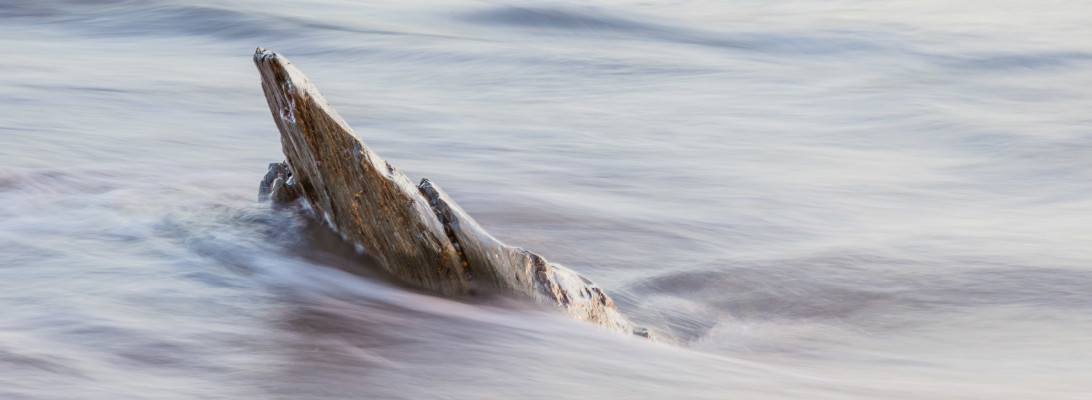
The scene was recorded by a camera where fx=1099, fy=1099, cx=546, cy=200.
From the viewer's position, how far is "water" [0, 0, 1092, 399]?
2.51 m

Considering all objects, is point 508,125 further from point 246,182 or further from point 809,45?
point 809,45

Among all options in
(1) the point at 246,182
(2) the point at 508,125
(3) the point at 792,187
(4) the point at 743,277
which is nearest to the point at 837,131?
(3) the point at 792,187

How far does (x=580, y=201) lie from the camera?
200 inches

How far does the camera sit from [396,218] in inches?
113

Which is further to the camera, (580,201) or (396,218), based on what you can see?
(580,201)

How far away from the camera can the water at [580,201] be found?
2512 mm

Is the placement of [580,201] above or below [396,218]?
above

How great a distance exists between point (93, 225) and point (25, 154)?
1.57 meters

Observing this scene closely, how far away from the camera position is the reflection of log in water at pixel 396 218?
2848 mm

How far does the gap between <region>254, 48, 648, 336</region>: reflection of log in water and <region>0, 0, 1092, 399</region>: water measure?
0.08 meters

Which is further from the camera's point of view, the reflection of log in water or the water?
the reflection of log in water

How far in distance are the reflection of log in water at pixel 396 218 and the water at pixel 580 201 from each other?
8 centimetres

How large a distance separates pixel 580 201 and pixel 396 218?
228cm

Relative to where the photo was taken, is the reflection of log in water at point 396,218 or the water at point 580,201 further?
the reflection of log in water at point 396,218
